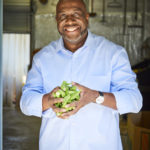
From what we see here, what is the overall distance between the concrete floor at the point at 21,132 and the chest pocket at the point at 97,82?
7.72 feet

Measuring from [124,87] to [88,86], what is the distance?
0.21m

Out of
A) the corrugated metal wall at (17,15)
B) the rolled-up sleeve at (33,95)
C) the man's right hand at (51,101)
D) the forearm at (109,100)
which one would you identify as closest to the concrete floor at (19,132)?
the corrugated metal wall at (17,15)

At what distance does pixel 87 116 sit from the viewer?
147 cm

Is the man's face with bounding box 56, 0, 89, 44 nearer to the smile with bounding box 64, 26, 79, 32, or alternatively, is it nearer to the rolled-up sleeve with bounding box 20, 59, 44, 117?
the smile with bounding box 64, 26, 79, 32

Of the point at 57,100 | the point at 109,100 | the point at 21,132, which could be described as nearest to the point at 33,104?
the point at 57,100

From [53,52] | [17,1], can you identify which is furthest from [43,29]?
[53,52]

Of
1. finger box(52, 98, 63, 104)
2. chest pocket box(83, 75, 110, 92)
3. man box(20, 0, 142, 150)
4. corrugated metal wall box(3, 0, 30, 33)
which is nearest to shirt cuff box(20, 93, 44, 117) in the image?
man box(20, 0, 142, 150)

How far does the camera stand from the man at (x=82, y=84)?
55.9 inches

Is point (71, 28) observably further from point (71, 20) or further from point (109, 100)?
point (109, 100)

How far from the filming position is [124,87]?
1410mm

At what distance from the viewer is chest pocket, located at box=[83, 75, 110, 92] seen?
1.49m

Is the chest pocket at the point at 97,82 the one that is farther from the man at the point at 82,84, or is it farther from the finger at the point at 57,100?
the finger at the point at 57,100

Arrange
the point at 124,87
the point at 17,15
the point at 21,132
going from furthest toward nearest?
the point at 17,15 < the point at 21,132 < the point at 124,87

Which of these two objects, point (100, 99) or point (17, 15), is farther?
point (17, 15)
